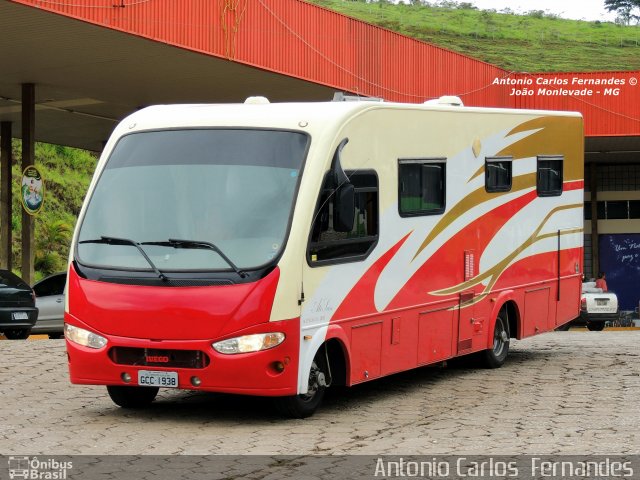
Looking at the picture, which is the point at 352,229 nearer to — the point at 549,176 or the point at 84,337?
the point at 84,337

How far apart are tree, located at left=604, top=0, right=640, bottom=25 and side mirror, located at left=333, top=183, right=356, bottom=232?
116 metres

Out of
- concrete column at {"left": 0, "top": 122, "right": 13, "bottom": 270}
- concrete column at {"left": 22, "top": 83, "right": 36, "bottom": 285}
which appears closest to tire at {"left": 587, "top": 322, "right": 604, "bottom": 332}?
concrete column at {"left": 22, "top": 83, "right": 36, "bottom": 285}

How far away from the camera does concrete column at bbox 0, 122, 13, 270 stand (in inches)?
1350

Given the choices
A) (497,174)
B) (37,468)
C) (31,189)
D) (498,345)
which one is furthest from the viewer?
(31,189)

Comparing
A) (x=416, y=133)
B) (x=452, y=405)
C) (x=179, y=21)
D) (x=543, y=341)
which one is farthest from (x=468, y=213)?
(x=179, y=21)

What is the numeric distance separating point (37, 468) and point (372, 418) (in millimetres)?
3471

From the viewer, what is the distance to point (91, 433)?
33.0 feet

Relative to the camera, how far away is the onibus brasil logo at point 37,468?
8.19 m

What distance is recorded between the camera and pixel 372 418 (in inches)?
432

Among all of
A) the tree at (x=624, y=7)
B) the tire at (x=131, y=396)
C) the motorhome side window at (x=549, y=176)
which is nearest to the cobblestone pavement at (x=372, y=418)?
the tire at (x=131, y=396)

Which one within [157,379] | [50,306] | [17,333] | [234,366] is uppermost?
[234,366]

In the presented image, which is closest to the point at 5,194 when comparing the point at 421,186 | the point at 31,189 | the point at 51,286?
the point at 51,286

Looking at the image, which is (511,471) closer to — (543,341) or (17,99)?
(543,341)

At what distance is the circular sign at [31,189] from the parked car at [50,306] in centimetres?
154
